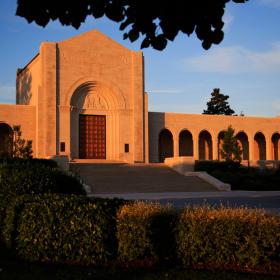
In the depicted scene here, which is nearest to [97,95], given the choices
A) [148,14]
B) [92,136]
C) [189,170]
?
[92,136]

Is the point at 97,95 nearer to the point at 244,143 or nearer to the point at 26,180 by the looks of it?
the point at 244,143

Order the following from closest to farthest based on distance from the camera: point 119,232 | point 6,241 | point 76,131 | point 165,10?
point 165,10 → point 119,232 → point 6,241 → point 76,131

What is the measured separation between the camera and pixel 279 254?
7.25m

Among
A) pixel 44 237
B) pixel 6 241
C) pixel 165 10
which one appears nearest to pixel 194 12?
pixel 165 10

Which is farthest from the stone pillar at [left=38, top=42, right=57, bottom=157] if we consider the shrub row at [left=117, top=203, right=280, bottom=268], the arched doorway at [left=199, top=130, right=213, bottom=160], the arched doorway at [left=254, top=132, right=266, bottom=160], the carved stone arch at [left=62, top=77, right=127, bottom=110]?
the shrub row at [left=117, top=203, right=280, bottom=268]

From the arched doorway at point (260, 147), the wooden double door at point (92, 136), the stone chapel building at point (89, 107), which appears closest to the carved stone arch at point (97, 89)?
the stone chapel building at point (89, 107)

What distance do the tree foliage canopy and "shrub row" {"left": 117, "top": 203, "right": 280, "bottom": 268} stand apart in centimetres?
354

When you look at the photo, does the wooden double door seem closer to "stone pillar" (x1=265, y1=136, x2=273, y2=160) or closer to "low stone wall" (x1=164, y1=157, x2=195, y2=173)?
"low stone wall" (x1=164, y1=157, x2=195, y2=173)

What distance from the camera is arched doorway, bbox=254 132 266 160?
53.7m

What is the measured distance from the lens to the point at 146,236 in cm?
769

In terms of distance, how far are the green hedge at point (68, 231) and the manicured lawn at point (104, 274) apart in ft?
0.99

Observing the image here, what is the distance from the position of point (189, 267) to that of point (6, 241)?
11.5 ft

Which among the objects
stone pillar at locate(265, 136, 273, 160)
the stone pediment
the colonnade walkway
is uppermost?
the stone pediment

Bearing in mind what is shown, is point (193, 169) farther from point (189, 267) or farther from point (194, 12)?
point (194, 12)
